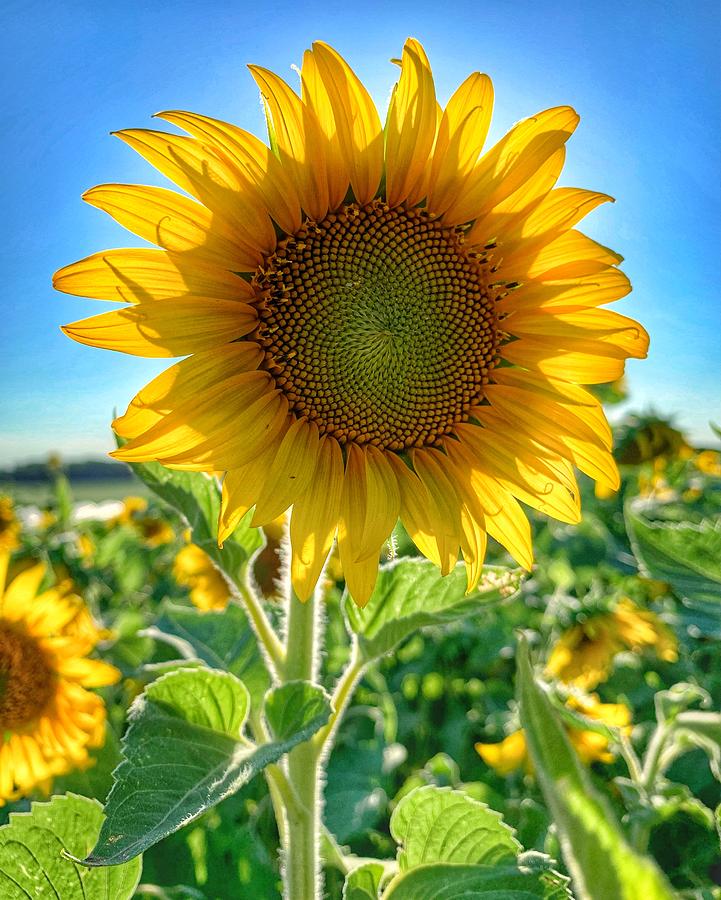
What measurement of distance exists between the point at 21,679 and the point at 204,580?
0.87 m

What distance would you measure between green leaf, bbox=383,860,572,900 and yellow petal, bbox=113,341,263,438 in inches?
22.4

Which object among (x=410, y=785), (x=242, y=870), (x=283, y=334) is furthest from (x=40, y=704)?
(x=283, y=334)

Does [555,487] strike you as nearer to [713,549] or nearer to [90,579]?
[713,549]

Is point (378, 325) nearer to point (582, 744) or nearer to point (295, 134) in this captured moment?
point (295, 134)

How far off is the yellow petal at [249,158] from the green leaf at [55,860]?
0.69 meters

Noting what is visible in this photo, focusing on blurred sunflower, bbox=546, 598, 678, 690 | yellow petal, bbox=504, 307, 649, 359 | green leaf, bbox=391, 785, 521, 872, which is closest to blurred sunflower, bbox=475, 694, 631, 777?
blurred sunflower, bbox=546, 598, 678, 690

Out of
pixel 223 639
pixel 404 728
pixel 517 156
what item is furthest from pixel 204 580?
pixel 517 156

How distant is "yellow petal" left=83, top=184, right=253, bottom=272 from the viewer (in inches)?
30.6

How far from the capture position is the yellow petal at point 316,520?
0.86 metres

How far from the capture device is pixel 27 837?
0.81 metres

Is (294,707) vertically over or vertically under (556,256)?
under

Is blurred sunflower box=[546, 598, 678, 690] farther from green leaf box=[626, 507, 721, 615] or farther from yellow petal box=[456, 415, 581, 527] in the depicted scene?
yellow petal box=[456, 415, 581, 527]

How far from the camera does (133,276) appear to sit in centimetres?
79

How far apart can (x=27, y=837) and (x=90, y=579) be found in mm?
1994
